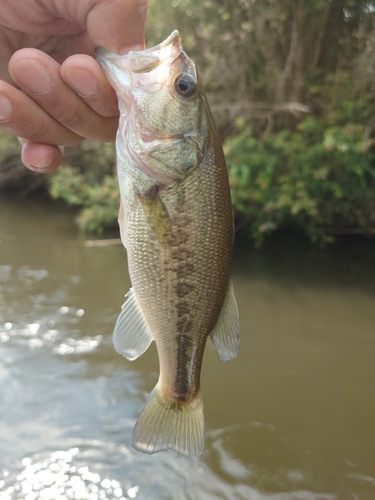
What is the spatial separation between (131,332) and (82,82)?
3.42ft

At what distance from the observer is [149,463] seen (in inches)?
113

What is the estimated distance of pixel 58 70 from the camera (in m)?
1.62

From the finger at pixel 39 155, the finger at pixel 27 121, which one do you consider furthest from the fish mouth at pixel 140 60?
Answer: the finger at pixel 39 155

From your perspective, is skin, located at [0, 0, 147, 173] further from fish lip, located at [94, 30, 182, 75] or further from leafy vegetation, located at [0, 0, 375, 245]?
leafy vegetation, located at [0, 0, 375, 245]

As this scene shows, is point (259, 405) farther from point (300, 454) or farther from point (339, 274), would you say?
point (339, 274)

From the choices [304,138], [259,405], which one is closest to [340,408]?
[259,405]

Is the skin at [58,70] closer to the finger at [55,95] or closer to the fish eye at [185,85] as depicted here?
the finger at [55,95]

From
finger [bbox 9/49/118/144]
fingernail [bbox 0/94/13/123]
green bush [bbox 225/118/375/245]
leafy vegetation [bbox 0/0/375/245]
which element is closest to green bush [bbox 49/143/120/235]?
leafy vegetation [bbox 0/0/375/245]

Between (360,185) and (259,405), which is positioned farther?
(360,185)

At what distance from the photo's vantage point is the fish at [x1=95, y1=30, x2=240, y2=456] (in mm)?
1470

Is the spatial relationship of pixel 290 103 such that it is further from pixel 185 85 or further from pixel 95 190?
pixel 185 85

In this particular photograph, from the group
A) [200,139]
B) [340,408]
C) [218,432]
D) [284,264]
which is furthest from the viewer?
[284,264]

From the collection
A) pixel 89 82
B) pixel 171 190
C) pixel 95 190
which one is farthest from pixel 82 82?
pixel 95 190

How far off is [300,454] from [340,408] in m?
0.64
